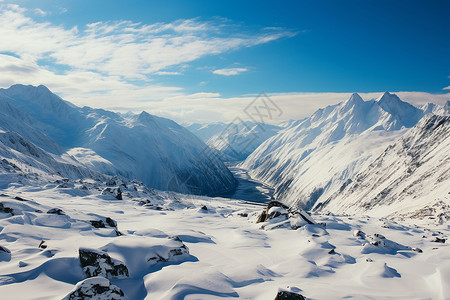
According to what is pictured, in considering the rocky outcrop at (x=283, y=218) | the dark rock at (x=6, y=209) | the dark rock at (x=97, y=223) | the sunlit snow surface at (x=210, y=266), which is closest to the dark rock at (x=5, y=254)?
the sunlit snow surface at (x=210, y=266)

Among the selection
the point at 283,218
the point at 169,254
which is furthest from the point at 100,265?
the point at 283,218

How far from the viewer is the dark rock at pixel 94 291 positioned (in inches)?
219

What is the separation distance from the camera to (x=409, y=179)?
86812 mm

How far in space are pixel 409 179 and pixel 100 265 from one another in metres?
105

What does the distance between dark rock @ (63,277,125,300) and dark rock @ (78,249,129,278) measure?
4.12 feet

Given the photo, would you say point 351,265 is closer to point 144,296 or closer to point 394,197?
point 144,296

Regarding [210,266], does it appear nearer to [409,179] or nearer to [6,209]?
[6,209]

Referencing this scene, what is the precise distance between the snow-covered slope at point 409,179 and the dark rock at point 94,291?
66.5 metres

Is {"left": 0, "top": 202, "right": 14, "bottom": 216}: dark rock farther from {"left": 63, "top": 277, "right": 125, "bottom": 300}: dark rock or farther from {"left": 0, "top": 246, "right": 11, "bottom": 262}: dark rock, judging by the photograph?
{"left": 63, "top": 277, "right": 125, "bottom": 300}: dark rock

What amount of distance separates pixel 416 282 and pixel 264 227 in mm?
9444

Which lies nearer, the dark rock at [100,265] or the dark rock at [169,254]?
the dark rock at [100,265]

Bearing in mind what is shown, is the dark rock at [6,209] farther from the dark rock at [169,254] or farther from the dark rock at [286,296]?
the dark rock at [286,296]

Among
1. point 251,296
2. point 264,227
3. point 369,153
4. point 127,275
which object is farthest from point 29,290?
point 369,153

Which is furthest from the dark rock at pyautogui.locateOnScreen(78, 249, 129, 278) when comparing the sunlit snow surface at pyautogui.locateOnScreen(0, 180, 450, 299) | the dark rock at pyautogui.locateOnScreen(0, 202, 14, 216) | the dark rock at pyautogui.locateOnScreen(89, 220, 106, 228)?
the dark rock at pyautogui.locateOnScreen(0, 202, 14, 216)
